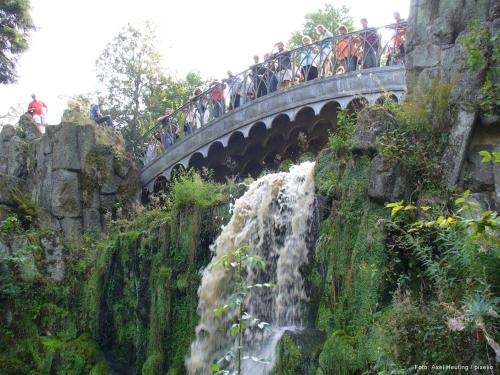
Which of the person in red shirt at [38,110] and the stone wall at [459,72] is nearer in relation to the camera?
the stone wall at [459,72]

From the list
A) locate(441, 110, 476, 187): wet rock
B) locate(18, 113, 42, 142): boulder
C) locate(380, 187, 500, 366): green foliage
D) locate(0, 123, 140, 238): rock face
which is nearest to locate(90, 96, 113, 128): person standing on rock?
locate(0, 123, 140, 238): rock face

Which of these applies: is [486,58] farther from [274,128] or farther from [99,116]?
[99,116]

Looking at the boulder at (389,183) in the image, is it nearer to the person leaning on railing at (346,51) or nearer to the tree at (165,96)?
the person leaning on railing at (346,51)

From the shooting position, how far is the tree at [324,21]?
1207 inches

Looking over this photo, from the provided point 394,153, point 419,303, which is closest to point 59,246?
point 394,153

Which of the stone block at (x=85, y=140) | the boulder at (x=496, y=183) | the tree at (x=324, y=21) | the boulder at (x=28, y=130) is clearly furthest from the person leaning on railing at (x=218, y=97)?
the tree at (x=324, y=21)

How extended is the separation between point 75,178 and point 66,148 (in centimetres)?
80

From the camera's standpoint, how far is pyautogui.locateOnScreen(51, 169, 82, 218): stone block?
55.8 ft

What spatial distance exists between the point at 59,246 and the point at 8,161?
5.13 meters

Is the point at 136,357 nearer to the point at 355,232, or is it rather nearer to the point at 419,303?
the point at 355,232

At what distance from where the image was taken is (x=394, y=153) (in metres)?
9.67

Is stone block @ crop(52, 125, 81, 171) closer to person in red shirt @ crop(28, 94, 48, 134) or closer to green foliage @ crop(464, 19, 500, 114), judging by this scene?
person in red shirt @ crop(28, 94, 48, 134)

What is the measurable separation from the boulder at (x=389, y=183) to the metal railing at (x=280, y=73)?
517 cm

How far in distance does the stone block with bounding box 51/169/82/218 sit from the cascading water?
6.20 meters
